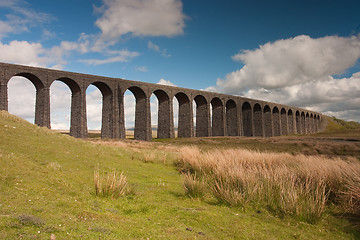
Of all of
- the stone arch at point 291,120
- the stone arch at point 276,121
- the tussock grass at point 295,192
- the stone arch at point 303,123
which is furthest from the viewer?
the stone arch at point 303,123

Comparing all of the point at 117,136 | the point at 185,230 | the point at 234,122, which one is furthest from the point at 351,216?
the point at 234,122

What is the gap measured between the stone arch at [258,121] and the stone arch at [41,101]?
53.3m

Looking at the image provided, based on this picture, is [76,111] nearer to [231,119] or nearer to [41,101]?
[41,101]

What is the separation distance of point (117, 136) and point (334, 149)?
2919 cm

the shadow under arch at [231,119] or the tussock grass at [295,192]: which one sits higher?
the shadow under arch at [231,119]

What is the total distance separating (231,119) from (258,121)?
12772 millimetres

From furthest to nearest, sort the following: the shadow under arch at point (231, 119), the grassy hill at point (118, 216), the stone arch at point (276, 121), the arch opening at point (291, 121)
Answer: the arch opening at point (291, 121) → the stone arch at point (276, 121) → the shadow under arch at point (231, 119) → the grassy hill at point (118, 216)

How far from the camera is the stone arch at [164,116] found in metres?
45.7

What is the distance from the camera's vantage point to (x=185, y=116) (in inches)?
1973

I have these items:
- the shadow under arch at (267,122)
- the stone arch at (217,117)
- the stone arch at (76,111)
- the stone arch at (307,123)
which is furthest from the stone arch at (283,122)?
the stone arch at (76,111)

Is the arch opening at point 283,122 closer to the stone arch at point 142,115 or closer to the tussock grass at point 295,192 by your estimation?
the stone arch at point 142,115

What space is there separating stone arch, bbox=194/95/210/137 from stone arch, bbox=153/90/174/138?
9.28 m

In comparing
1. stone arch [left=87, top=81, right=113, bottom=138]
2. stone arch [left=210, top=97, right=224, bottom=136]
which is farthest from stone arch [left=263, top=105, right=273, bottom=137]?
stone arch [left=87, top=81, right=113, bottom=138]

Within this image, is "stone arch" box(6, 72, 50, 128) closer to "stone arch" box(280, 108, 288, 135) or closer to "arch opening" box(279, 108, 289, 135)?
"arch opening" box(279, 108, 289, 135)
